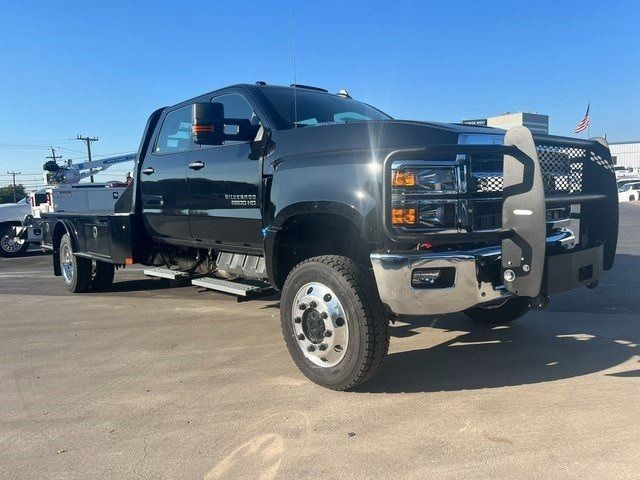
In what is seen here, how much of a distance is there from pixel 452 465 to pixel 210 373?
210 centimetres

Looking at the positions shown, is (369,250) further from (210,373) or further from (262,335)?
(262,335)

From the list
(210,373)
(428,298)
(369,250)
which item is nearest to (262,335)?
(210,373)

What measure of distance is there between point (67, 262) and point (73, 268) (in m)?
0.35

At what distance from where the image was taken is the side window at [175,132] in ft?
18.7

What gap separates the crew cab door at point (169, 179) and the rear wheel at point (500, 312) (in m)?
2.93

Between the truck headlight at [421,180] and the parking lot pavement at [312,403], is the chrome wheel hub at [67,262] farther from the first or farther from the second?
the truck headlight at [421,180]

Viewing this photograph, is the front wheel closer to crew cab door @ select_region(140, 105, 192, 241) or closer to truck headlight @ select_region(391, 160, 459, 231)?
truck headlight @ select_region(391, 160, 459, 231)

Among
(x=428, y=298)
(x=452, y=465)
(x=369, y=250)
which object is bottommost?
(x=452, y=465)

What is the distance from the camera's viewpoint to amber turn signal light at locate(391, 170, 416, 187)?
10.7 feet

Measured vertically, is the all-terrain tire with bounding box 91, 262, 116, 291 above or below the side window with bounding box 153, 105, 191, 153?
below

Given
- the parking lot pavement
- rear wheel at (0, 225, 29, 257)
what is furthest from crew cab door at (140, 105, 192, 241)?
rear wheel at (0, 225, 29, 257)

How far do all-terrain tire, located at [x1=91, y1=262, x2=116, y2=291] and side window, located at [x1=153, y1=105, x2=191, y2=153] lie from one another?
2.51m

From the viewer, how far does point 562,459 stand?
276 cm

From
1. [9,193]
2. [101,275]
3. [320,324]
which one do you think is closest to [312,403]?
[320,324]
